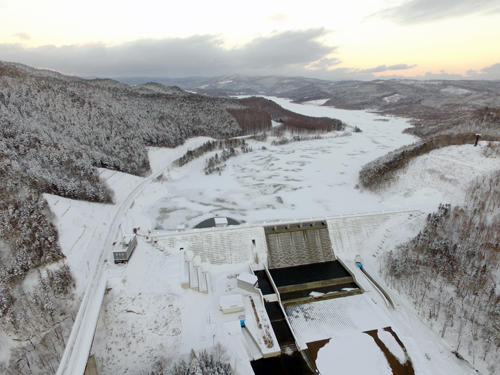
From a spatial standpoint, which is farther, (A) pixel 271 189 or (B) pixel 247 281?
(A) pixel 271 189

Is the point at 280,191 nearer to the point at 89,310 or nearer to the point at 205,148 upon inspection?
the point at 89,310

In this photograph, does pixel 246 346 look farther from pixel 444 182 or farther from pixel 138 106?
pixel 138 106

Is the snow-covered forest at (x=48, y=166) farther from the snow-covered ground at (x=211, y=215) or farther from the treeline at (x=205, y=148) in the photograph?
the treeline at (x=205, y=148)

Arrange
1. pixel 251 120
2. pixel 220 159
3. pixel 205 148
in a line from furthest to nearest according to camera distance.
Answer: pixel 251 120
pixel 205 148
pixel 220 159

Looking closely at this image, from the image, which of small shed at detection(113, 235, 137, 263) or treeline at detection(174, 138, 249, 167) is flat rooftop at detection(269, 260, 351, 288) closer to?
small shed at detection(113, 235, 137, 263)

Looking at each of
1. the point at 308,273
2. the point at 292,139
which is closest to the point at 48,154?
the point at 308,273

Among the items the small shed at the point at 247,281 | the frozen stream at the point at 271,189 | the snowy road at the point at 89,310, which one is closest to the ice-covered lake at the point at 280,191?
the frozen stream at the point at 271,189

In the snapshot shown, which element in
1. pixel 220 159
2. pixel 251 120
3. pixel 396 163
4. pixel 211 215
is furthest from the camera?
pixel 251 120
